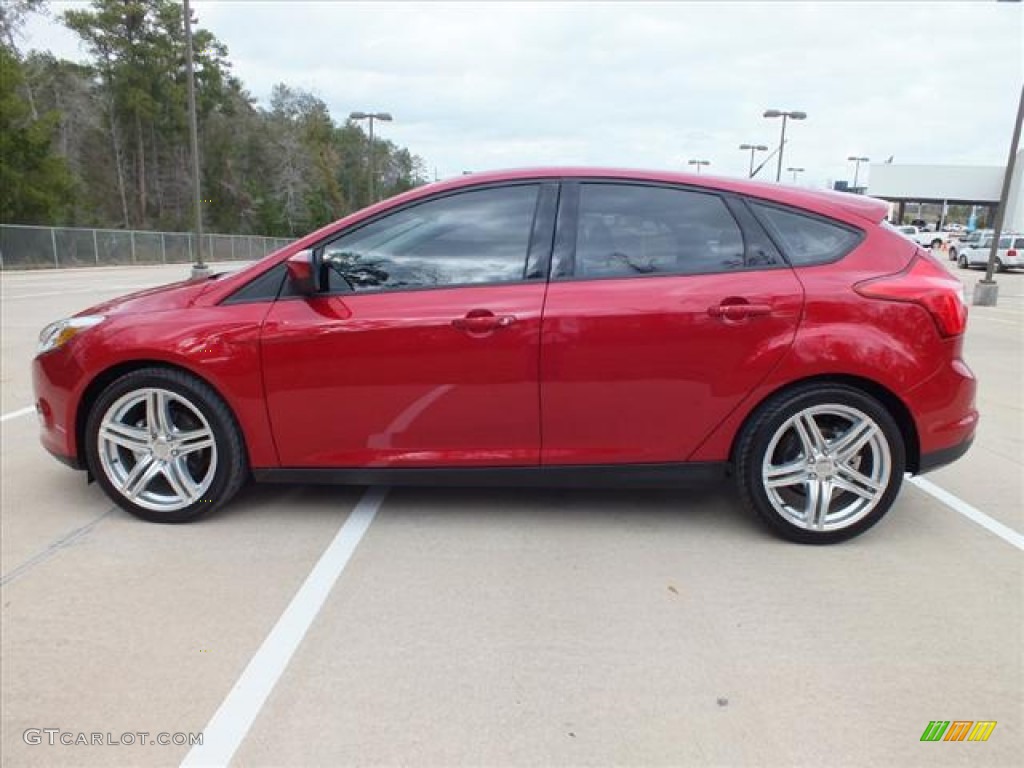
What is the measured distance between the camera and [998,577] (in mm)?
3172

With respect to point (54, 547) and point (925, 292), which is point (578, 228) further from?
point (54, 547)

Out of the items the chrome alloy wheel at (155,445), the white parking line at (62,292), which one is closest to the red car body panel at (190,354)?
the chrome alloy wheel at (155,445)

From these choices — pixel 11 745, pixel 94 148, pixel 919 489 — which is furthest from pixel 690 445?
pixel 94 148

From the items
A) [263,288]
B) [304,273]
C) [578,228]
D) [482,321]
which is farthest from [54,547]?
[578,228]

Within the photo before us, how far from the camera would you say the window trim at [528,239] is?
3.35 meters

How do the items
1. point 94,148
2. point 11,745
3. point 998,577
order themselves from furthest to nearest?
point 94,148, point 998,577, point 11,745

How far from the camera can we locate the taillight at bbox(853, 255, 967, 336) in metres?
3.25

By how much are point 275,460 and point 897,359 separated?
2.92 meters

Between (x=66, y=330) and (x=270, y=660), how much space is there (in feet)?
6.95

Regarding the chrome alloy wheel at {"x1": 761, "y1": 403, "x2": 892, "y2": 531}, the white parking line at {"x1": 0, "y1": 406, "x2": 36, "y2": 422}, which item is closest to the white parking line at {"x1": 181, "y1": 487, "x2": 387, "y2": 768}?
the chrome alloy wheel at {"x1": 761, "y1": 403, "x2": 892, "y2": 531}

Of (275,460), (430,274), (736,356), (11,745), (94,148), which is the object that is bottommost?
(11,745)

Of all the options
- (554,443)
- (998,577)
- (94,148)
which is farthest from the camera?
(94,148)

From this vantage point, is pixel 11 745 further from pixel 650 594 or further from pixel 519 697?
pixel 650 594

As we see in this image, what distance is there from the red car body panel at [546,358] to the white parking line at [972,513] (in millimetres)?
589
